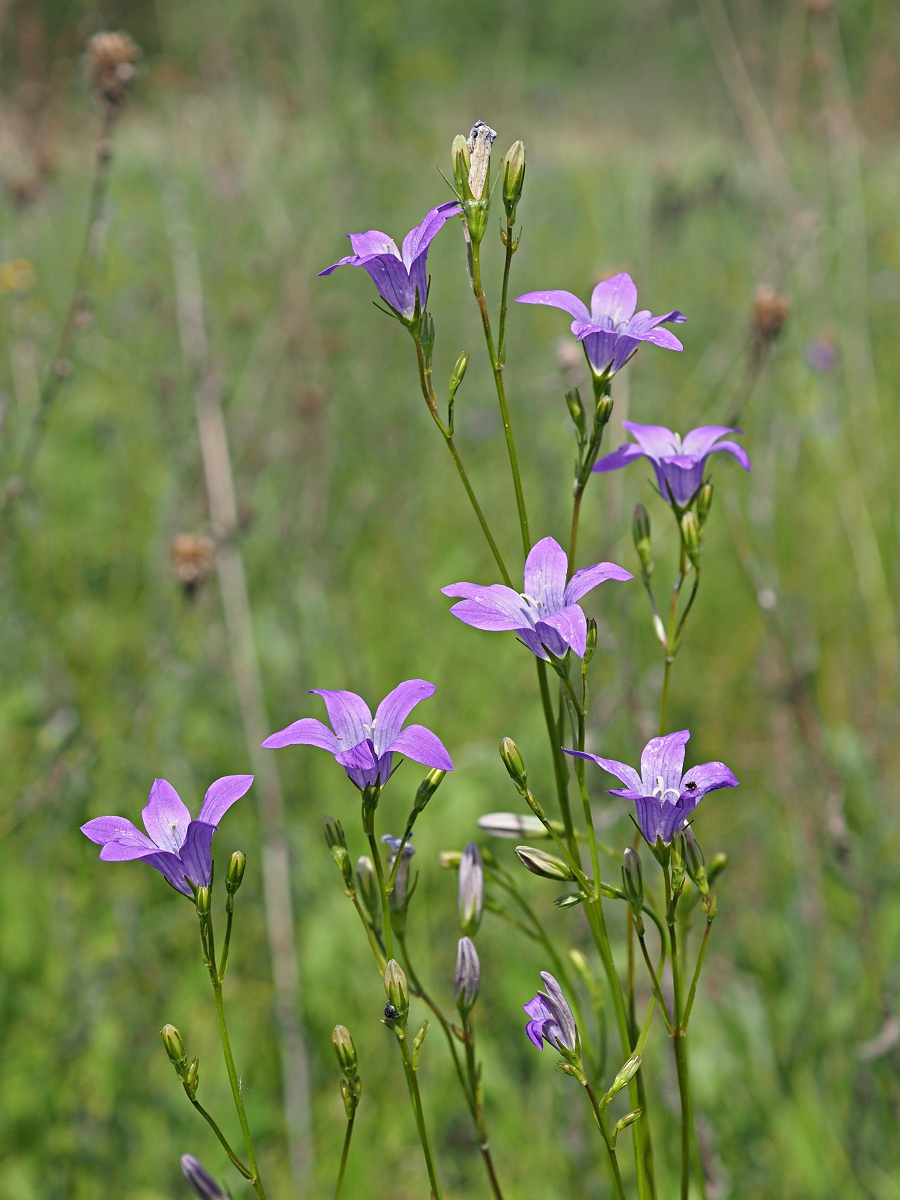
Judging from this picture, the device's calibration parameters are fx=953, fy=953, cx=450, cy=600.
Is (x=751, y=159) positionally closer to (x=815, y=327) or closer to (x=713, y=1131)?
(x=815, y=327)

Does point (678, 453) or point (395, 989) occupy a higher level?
point (678, 453)

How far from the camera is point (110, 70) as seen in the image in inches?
89.5

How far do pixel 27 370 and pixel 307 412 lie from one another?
1.44 metres

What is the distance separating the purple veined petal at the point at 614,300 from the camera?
137 centimetres

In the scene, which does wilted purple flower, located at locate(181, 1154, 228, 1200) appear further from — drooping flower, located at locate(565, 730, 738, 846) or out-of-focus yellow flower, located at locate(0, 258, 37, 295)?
out-of-focus yellow flower, located at locate(0, 258, 37, 295)

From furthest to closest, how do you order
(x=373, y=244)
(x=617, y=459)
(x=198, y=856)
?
1. (x=617, y=459)
2. (x=373, y=244)
3. (x=198, y=856)

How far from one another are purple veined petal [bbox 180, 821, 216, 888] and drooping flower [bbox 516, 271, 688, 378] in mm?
779

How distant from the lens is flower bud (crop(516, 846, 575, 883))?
1194 millimetres

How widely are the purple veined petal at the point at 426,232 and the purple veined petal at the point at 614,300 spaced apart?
25cm

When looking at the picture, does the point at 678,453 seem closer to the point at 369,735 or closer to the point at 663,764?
the point at 663,764

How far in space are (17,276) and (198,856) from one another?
157 inches

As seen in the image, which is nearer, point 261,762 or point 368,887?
point 368,887

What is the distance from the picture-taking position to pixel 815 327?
6.06 m

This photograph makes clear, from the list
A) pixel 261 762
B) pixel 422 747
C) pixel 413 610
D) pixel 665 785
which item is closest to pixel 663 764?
pixel 665 785
